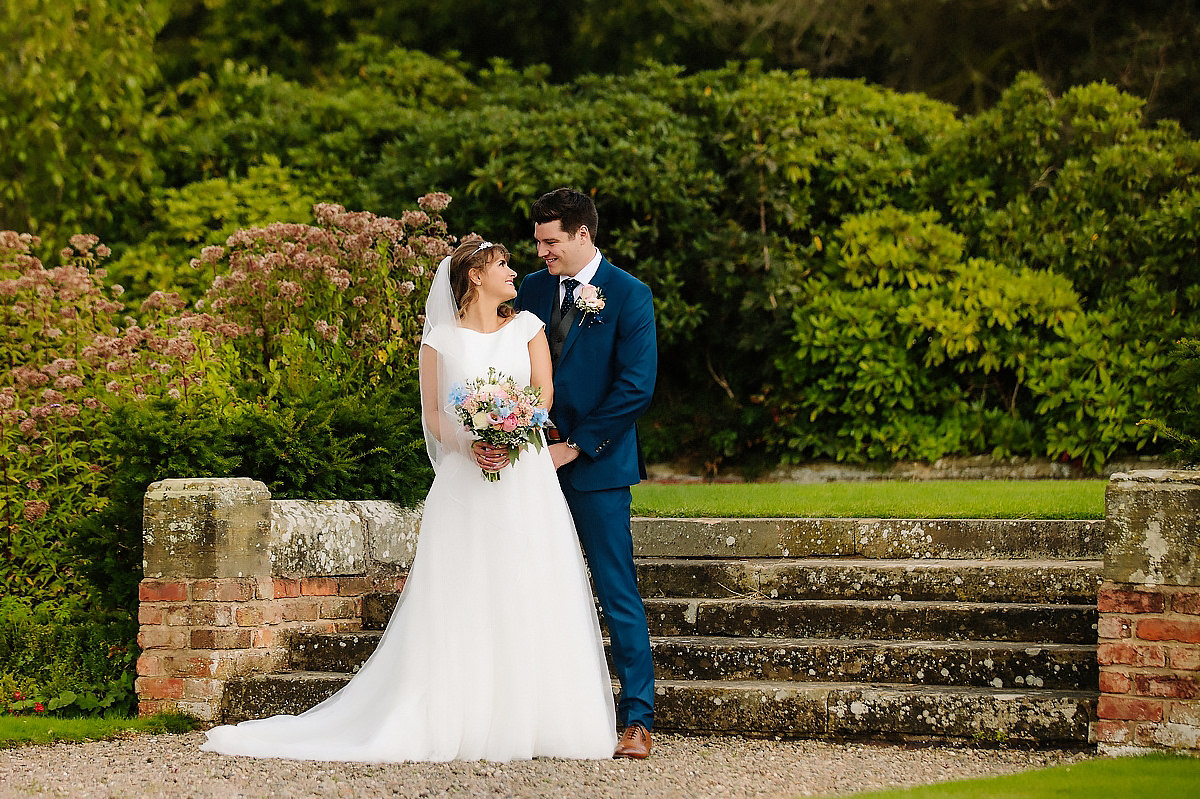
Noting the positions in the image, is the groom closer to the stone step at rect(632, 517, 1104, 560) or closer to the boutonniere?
the boutonniere

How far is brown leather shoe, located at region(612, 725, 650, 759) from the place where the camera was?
4.64 m

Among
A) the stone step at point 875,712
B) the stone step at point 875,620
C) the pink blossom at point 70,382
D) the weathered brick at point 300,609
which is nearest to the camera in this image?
the stone step at point 875,712

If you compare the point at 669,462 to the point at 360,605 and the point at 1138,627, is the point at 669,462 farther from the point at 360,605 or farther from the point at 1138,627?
the point at 1138,627

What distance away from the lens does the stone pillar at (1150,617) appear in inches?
176

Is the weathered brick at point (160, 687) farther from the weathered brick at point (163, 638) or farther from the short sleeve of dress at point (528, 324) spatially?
the short sleeve of dress at point (528, 324)

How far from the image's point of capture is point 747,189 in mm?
11180

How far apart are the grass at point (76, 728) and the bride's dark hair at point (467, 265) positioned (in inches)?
83.6

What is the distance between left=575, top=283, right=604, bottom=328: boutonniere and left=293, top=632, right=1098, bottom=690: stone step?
1458 millimetres

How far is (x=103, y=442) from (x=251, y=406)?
1.07 metres

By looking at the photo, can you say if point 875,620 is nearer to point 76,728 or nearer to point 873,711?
point 873,711

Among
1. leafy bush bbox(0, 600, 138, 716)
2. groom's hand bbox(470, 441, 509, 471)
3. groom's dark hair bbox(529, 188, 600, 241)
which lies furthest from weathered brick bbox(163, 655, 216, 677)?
groom's dark hair bbox(529, 188, 600, 241)

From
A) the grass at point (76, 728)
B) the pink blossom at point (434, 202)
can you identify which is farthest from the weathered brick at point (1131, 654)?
the pink blossom at point (434, 202)

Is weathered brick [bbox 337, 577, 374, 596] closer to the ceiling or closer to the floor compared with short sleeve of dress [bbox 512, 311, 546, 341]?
closer to the floor

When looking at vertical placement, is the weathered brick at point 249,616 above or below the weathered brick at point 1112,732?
above
